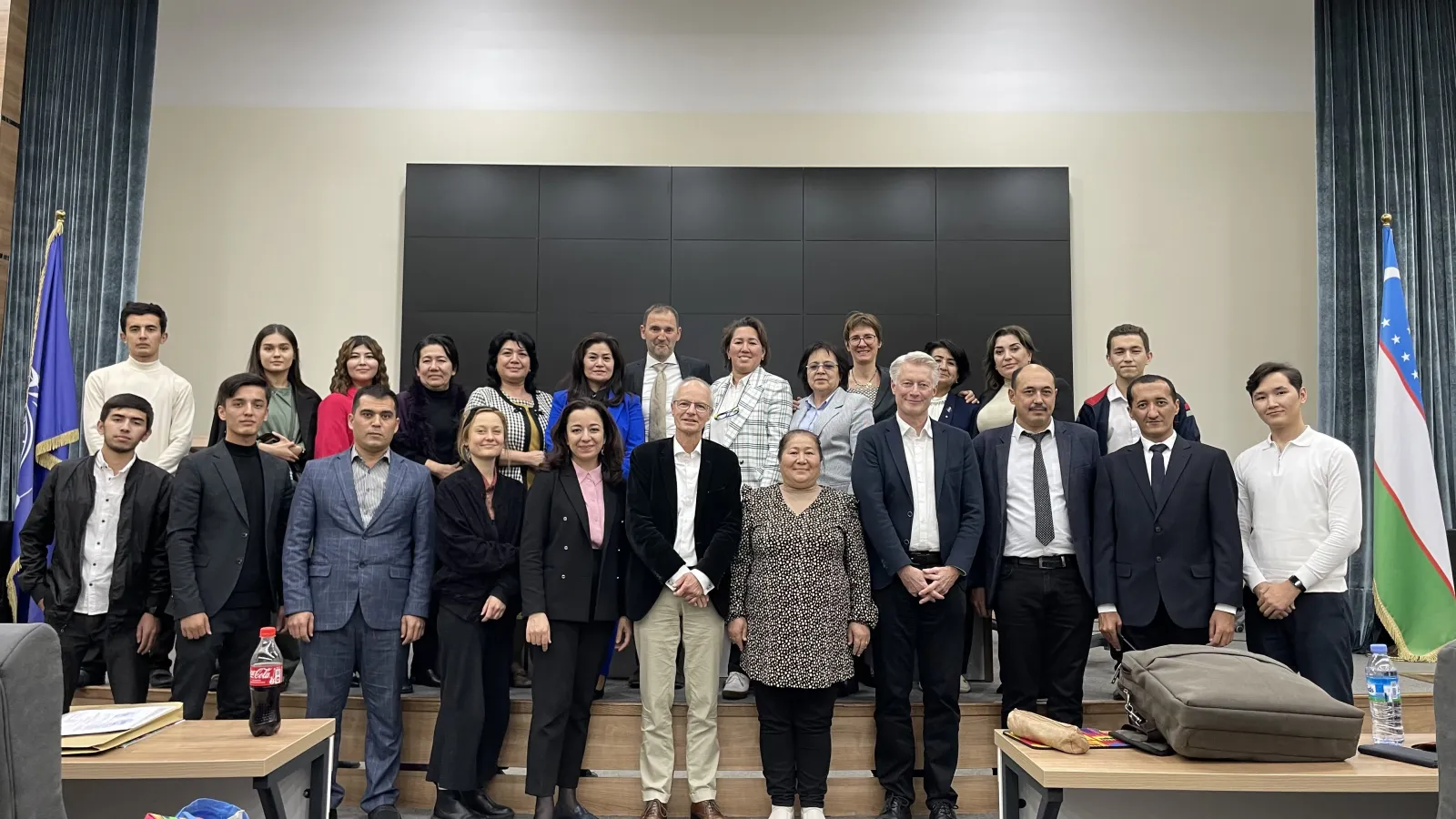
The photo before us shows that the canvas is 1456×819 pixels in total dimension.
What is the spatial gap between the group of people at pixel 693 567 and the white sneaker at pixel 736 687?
485mm

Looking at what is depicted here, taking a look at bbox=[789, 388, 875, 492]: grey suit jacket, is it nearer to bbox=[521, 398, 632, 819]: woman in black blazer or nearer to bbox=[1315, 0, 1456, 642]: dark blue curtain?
bbox=[521, 398, 632, 819]: woman in black blazer

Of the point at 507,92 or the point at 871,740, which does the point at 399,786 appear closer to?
the point at 871,740

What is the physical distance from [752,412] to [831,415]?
0.35m

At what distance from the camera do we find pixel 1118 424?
416cm

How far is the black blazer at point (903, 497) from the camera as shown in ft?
11.3

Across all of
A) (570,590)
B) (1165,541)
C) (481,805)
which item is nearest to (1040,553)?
(1165,541)

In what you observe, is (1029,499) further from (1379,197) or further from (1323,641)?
(1379,197)

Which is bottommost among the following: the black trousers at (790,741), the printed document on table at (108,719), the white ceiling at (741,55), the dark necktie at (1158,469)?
the black trousers at (790,741)

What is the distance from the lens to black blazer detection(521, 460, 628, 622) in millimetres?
3412

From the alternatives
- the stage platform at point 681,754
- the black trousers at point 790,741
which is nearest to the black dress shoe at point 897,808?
the stage platform at point 681,754

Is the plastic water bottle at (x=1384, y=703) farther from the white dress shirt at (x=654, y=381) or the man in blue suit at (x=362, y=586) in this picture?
the man in blue suit at (x=362, y=586)

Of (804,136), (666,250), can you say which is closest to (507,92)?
(666,250)

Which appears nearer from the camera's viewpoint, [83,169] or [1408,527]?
[1408,527]

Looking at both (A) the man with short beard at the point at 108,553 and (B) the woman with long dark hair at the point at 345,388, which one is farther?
(B) the woman with long dark hair at the point at 345,388
